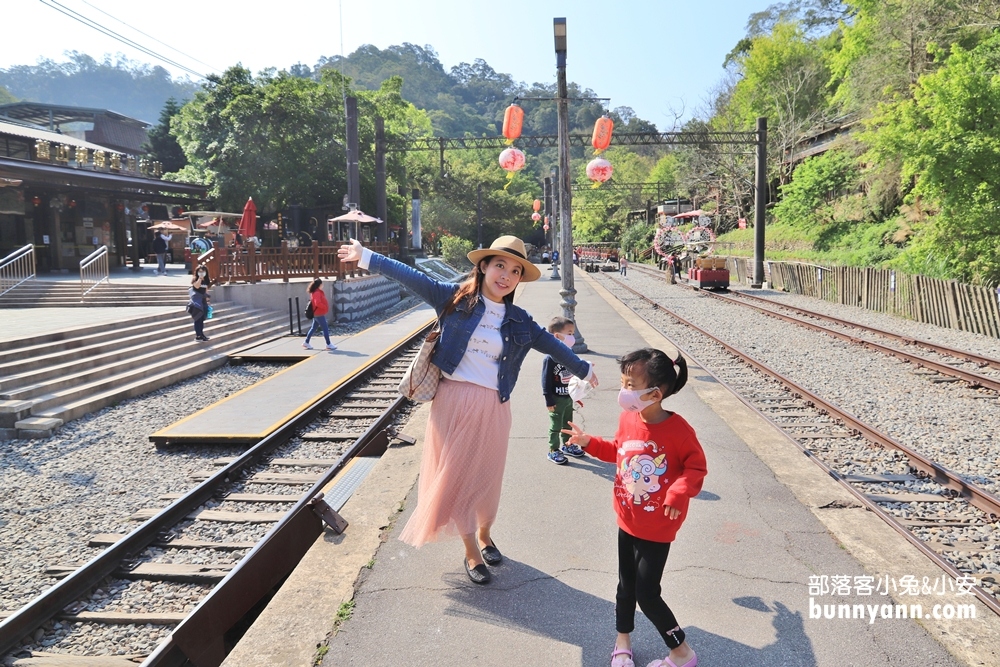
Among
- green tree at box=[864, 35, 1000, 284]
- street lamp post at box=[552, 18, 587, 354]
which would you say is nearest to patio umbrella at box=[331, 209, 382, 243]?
street lamp post at box=[552, 18, 587, 354]

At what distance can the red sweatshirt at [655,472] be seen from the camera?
293 cm

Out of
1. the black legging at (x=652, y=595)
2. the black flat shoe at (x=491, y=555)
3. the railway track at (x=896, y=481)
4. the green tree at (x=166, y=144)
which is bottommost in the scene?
the railway track at (x=896, y=481)

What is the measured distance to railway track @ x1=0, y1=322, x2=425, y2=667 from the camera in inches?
157

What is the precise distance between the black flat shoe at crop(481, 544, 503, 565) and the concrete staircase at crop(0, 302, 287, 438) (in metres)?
6.93

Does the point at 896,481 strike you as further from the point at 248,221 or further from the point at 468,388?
the point at 248,221

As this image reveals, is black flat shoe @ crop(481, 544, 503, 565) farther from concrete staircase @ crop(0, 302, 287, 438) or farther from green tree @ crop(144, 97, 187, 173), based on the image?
green tree @ crop(144, 97, 187, 173)

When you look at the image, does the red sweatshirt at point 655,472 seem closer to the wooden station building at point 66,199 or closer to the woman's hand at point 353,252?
the woman's hand at point 353,252

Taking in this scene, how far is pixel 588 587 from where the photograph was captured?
380cm

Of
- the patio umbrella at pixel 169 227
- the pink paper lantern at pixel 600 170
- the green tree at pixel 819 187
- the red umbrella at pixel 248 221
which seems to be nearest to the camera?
the pink paper lantern at pixel 600 170

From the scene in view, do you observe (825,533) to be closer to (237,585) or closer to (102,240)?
(237,585)

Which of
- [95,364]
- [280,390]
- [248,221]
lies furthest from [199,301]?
[248,221]

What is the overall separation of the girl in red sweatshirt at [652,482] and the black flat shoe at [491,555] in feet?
3.67

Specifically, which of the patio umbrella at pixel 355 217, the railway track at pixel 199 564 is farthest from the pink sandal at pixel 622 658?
the patio umbrella at pixel 355 217

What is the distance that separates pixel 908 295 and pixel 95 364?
1864 centimetres
